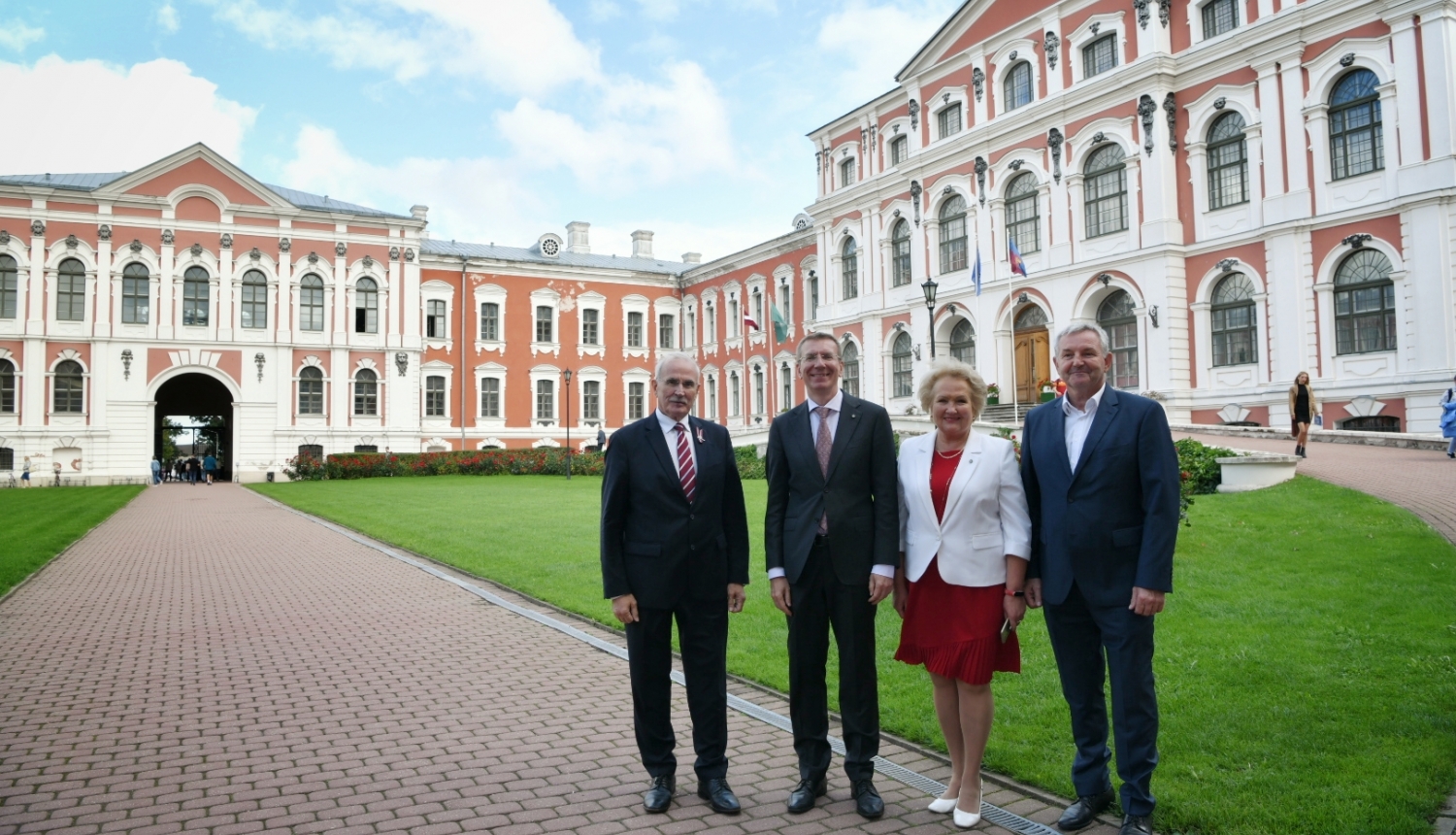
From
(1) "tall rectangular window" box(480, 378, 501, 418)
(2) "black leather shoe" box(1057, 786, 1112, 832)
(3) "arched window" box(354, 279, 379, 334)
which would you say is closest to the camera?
(2) "black leather shoe" box(1057, 786, 1112, 832)

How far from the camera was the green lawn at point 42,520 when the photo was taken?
1274 cm

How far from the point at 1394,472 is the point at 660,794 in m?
14.4

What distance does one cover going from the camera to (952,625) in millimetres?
4199

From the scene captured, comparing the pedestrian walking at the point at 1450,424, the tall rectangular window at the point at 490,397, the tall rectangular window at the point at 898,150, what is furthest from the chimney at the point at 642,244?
the pedestrian walking at the point at 1450,424

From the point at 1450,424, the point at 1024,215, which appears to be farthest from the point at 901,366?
the point at 1450,424

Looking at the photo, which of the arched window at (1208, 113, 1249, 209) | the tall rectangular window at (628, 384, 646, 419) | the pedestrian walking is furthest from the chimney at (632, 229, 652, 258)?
the pedestrian walking

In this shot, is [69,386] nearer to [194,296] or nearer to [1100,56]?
[194,296]

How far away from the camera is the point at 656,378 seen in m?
4.84

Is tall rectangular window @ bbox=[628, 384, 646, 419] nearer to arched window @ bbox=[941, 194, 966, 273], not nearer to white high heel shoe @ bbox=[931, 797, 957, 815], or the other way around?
arched window @ bbox=[941, 194, 966, 273]

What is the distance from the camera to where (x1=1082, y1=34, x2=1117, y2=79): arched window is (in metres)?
27.3

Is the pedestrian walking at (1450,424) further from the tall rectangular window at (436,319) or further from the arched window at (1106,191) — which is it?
the tall rectangular window at (436,319)

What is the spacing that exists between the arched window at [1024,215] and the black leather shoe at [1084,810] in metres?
26.8

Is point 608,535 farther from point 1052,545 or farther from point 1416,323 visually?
point 1416,323

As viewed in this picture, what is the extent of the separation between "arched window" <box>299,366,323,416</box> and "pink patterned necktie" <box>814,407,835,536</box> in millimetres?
38549
